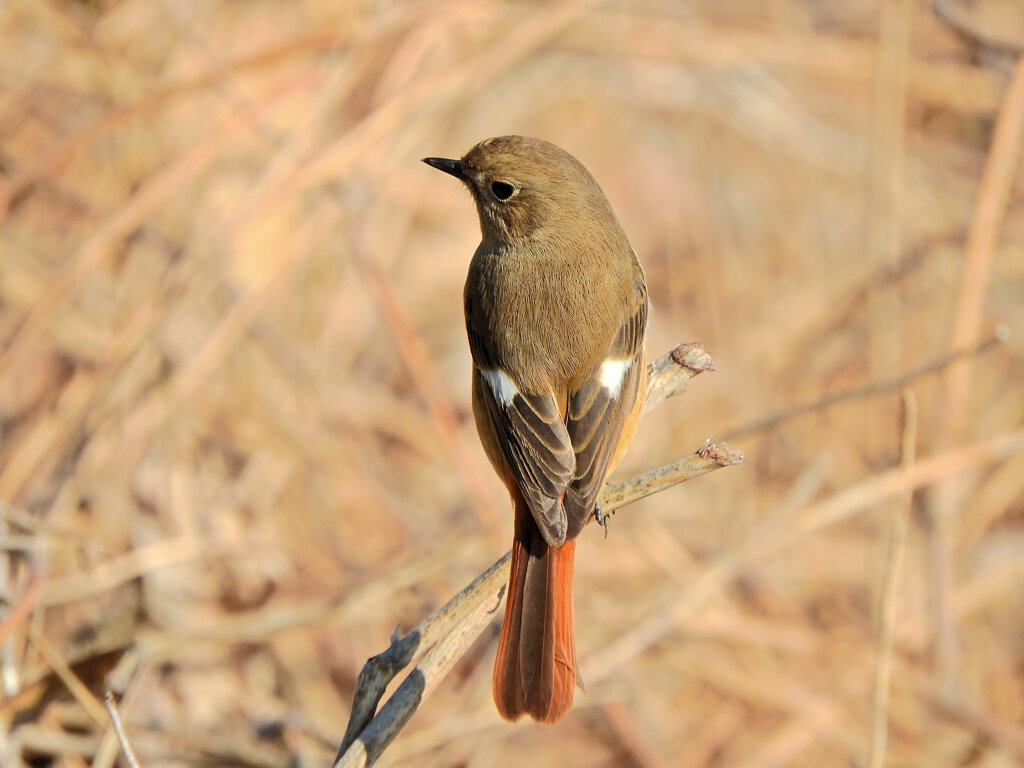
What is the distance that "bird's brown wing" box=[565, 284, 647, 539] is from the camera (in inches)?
110

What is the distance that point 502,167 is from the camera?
332cm

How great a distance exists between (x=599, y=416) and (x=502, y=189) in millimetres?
794

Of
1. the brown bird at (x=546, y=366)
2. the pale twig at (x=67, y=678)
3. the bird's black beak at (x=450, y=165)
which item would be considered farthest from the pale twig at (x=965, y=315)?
the pale twig at (x=67, y=678)

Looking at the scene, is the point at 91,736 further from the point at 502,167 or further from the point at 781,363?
the point at 781,363

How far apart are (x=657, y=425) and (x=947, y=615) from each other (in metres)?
1.80

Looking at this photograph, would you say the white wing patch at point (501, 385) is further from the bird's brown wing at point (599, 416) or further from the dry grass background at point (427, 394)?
the dry grass background at point (427, 394)

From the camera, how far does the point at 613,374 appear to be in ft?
10.1

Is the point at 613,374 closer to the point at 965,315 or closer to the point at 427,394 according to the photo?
the point at 427,394

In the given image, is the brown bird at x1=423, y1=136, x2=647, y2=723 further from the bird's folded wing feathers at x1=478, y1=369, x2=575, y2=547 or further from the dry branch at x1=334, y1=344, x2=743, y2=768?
the dry branch at x1=334, y1=344, x2=743, y2=768

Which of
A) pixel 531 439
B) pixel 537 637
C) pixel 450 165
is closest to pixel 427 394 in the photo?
pixel 450 165

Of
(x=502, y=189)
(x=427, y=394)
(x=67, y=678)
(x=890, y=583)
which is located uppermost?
(x=502, y=189)

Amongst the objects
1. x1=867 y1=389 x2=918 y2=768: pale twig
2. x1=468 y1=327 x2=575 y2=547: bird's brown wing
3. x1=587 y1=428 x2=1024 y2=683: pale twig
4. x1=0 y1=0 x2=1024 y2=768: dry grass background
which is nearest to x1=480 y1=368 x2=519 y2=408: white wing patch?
x1=468 y1=327 x2=575 y2=547: bird's brown wing

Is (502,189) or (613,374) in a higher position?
(502,189)

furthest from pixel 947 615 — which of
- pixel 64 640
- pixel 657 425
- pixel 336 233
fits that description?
pixel 64 640
